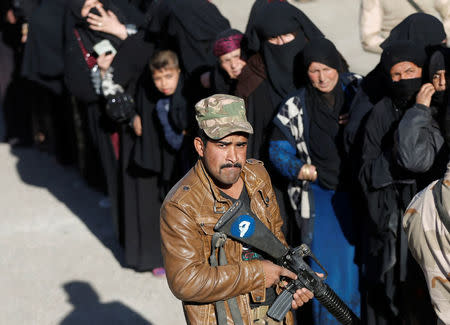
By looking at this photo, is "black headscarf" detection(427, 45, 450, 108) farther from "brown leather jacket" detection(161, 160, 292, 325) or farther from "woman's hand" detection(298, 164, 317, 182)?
"brown leather jacket" detection(161, 160, 292, 325)

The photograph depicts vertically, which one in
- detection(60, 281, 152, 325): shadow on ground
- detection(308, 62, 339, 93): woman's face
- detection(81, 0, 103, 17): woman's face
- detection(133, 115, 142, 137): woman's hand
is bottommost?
detection(60, 281, 152, 325): shadow on ground

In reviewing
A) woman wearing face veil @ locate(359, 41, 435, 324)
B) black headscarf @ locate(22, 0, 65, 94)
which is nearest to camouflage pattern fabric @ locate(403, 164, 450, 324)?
woman wearing face veil @ locate(359, 41, 435, 324)

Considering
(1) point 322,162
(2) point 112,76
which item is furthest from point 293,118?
(2) point 112,76

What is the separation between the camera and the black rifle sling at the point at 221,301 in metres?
2.31

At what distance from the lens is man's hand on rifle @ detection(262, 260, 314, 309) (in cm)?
235

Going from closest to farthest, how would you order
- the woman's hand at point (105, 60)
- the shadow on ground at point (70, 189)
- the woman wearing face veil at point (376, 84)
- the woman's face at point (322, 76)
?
1. the woman wearing face veil at point (376, 84)
2. the woman's face at point (322, 76)
3. the woman's hand at point (105, 60)
4. the shadow on ground at point (70, 189)

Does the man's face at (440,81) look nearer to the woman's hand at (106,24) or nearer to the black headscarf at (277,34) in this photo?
the black headscarf at (277,34)

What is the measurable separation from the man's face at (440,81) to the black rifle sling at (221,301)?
1430mm

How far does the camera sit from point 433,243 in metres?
2.36

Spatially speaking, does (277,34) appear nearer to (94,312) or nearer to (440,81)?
(440,81)

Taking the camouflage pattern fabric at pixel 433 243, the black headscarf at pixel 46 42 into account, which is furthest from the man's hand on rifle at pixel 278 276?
the black headscarf at pixel 46 42

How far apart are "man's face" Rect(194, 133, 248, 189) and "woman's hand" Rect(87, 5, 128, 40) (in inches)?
108

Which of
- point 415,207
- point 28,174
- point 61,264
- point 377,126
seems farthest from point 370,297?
point 28,174

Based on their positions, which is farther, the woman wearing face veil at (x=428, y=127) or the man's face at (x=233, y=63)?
the man's face at (x=233, y=63)
